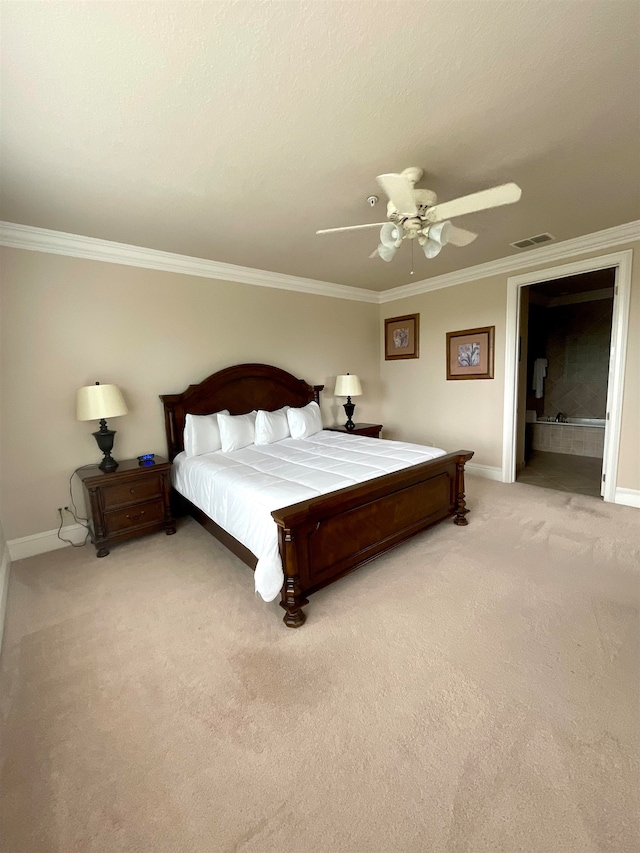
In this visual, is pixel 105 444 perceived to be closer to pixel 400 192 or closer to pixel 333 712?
pixel 333 712

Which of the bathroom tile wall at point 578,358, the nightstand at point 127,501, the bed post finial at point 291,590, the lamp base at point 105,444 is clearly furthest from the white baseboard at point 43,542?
the bathroom tile wall at point 578,358

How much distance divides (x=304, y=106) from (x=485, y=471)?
13.9 feet

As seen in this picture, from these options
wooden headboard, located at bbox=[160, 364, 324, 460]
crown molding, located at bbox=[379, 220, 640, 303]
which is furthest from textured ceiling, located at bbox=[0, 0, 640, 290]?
wooden headboard, located at bbox=[160, 364, 324, 460]

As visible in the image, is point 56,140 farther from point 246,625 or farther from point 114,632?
point 246,625

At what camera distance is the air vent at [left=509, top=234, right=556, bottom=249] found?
11.2 ft

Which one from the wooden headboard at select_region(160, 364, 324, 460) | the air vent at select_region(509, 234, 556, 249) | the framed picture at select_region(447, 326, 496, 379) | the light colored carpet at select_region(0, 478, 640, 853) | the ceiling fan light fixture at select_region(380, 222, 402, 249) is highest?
the air vent at select_region(509, 234, 556, 249)

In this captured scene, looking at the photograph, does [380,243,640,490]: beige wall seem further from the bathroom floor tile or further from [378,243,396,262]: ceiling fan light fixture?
[378,243,396,262]: ceiling fan light fixture

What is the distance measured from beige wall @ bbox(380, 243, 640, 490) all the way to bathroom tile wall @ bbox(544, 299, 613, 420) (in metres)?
2.76

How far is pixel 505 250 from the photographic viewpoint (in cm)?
378

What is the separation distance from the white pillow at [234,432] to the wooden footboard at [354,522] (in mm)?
1665

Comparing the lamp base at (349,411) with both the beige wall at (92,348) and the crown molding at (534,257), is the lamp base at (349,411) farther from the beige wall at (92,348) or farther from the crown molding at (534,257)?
the crown molding at (534,257)

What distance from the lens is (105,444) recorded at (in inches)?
121

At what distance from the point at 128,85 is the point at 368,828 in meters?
2.91

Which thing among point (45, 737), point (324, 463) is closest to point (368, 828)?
point (45, 737)
